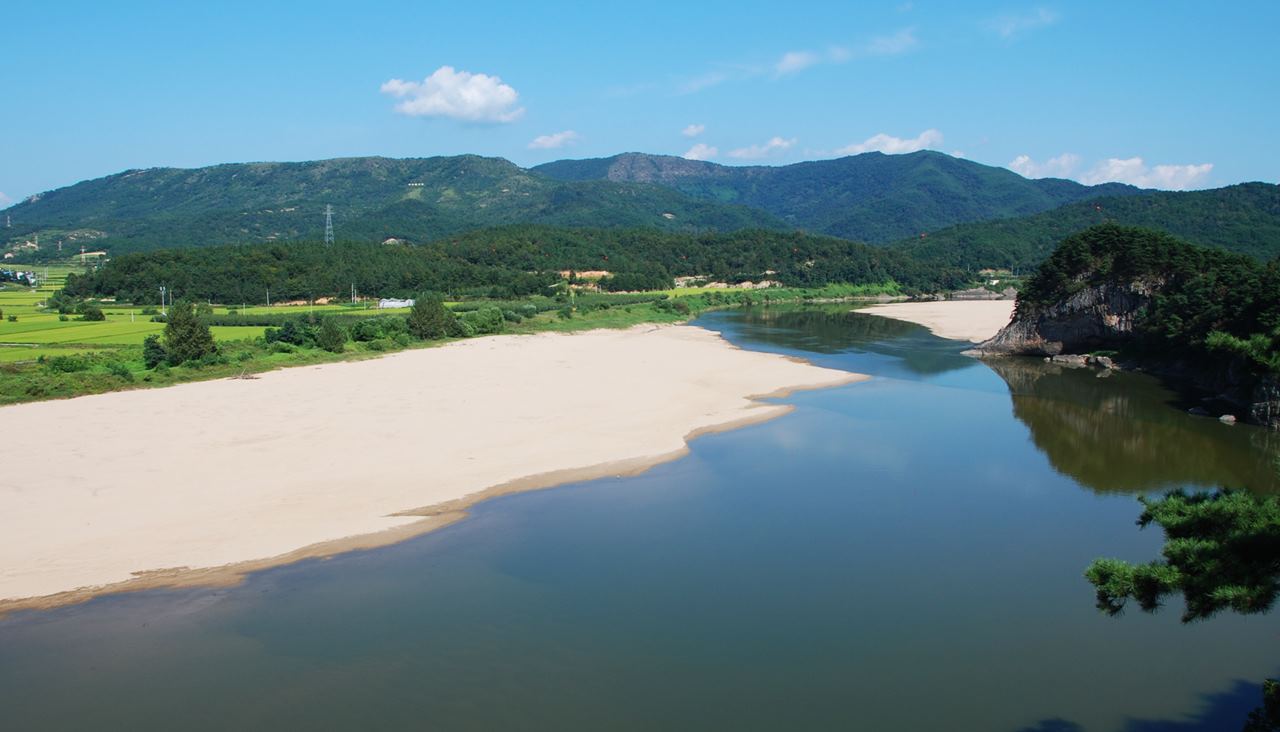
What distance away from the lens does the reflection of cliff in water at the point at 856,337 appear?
4253 cm

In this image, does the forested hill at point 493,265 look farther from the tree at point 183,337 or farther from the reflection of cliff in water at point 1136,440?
the reflection of cliff in water at point 1136,440

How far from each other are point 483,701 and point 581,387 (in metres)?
20.4

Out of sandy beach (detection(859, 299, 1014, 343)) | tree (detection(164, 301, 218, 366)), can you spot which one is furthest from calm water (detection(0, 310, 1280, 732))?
sandy beach (detection(859, 299, 1014, 343))

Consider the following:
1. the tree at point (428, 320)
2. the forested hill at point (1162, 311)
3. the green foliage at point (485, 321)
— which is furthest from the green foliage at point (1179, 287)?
the tree at point (428, 320)

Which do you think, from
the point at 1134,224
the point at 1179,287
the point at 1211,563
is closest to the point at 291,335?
the point at 1211,563

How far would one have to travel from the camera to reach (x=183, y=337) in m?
31.9

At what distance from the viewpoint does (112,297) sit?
63406 millimetres

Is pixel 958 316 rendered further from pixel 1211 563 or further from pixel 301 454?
pixel 1211 563

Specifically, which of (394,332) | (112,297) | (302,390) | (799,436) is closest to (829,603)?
(799,436)

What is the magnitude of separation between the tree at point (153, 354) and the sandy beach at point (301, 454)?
3.52 meters

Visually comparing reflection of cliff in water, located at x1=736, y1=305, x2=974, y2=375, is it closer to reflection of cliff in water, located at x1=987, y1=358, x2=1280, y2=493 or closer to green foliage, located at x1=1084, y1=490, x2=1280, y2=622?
reflection of cliff in water, located at x1=987, y1=358, x2=1280, y2=493

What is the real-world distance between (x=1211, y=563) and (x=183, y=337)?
33.6 m

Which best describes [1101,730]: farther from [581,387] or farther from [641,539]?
[581,387]

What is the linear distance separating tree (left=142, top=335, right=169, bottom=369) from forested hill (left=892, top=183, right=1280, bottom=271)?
272 feet
